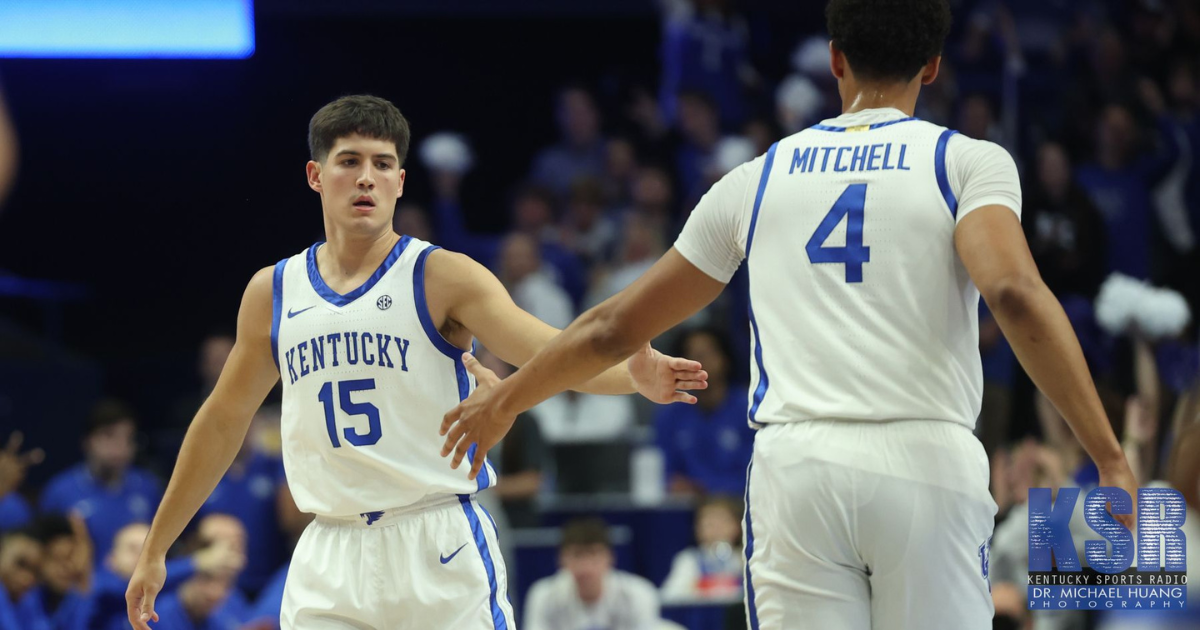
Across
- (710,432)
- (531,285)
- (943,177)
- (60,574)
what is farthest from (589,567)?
(943,177)

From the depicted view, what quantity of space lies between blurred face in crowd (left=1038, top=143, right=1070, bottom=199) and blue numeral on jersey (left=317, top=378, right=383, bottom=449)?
8.54m

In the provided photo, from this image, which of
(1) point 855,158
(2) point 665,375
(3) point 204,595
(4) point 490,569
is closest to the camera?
(1) point 855,158

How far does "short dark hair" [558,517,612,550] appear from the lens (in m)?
9.43

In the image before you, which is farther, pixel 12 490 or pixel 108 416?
pixel 108 416

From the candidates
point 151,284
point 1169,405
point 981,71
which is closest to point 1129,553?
point 1169,405

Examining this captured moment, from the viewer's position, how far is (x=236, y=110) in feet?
52.7

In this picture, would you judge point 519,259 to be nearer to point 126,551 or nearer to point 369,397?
point 126,551

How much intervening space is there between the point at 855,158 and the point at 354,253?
2044 millimetres

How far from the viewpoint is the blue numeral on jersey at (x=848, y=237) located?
4.06 meters

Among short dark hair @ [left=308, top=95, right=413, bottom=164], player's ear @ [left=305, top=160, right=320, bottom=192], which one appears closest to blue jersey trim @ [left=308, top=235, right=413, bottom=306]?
player's ear @ [left=305, top=160, right=320, bottom=192]

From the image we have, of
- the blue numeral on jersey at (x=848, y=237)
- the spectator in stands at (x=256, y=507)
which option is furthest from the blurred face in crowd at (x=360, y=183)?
the spectator in stands at (x=256, y=507)

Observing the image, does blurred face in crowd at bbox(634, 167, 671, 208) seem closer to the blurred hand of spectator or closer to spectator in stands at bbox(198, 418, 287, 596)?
spectator in stands at bbox(198, 418, 287, 596)

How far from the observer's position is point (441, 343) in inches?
203

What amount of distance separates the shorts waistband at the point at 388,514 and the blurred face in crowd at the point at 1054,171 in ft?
27.6
